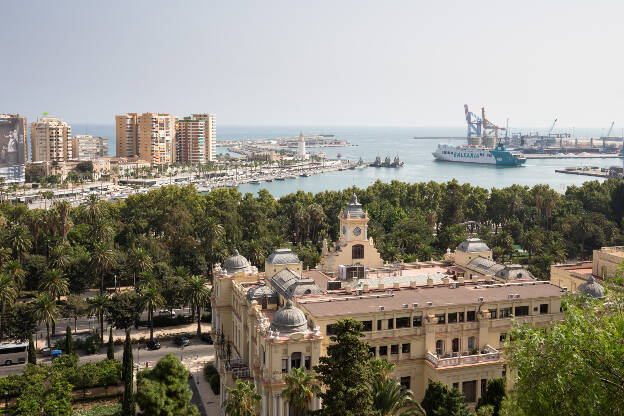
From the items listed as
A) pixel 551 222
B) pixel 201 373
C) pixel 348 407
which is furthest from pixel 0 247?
pixel 551 222

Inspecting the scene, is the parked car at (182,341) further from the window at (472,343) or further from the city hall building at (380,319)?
the window at (472,343)

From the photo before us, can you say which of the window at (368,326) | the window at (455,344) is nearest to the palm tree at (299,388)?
the window at (368,326)

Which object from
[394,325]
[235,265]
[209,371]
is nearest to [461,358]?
[394,325]

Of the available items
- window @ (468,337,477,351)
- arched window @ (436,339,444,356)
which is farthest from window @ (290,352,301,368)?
window @ (468,337,477,351)

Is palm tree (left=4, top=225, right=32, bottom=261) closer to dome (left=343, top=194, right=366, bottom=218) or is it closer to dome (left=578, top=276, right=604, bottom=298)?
dome (left=343, top=194, right=366, bottom=218)

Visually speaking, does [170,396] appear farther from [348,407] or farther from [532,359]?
[532,359]
